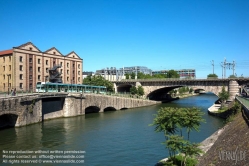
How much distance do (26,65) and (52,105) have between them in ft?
71.1

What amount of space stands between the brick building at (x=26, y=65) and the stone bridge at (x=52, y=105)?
11.7 metres

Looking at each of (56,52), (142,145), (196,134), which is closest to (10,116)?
(142,145)

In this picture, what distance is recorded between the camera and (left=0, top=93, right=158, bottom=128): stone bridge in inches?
1528

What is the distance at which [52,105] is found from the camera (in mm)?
50125

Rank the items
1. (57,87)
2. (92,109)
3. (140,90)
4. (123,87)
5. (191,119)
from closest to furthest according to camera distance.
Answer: (191,119), (57,87), (92,109), (140,90), (123,87)

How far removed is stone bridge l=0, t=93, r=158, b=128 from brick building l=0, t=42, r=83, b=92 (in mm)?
11713

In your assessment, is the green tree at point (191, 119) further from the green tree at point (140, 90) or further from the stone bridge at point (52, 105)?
the green tree at point (140, 90)

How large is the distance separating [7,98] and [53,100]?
1522cm

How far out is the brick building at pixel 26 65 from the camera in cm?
6259

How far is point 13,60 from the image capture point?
62.0m

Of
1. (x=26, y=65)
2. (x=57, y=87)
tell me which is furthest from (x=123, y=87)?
(x=57, y=87)

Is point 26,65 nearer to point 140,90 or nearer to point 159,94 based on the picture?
point 140,90

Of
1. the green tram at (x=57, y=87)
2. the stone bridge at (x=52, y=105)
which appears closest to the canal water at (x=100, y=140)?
the stone bridge at (x=52, y=105)

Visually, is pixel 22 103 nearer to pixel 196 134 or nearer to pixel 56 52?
pixel 196 134
